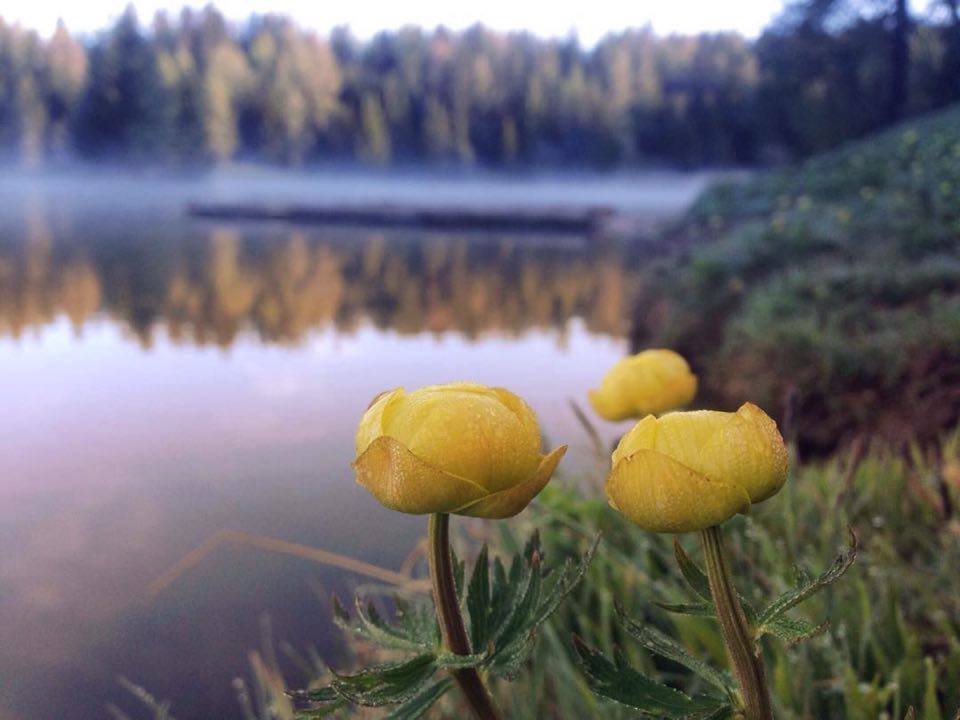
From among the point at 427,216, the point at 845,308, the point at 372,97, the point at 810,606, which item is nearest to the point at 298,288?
the point at 845,308

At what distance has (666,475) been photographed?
0.84 feet

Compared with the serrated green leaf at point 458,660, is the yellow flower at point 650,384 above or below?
above

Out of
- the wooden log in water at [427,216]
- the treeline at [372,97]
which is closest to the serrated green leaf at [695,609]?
the wooden log in water at [427,216]

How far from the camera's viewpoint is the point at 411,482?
10.3 inches

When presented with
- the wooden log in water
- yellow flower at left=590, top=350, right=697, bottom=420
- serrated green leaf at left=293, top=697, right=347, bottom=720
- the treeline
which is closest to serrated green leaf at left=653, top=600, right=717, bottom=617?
serrated green leaf at left=293, top=697, right=347, bottom=720

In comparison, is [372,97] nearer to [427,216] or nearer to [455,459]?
[427,216]

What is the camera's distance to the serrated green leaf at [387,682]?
0.27 meters

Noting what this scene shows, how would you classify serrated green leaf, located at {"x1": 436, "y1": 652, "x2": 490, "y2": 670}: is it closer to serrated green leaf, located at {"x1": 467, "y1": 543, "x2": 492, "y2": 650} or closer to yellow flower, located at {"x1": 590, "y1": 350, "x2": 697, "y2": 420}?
serrated green leaf, located at {"x1": 467, "y1": 543, "x2": 492, "y2": 650}

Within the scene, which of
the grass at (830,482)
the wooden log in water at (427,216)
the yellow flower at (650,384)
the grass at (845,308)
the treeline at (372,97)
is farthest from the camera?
the treeline at (372,97)

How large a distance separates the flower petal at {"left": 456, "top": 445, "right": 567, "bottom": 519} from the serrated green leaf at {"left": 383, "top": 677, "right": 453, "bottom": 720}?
0.08 m

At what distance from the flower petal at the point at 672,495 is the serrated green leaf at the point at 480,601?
0.25ft

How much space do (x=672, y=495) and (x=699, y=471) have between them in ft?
0.05

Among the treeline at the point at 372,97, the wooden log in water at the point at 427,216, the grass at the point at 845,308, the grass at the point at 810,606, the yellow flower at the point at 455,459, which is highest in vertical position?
the treeline at the point at 372,97

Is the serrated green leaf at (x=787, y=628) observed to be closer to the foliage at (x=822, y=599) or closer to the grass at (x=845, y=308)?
the foliage at (x=822, y=599)
